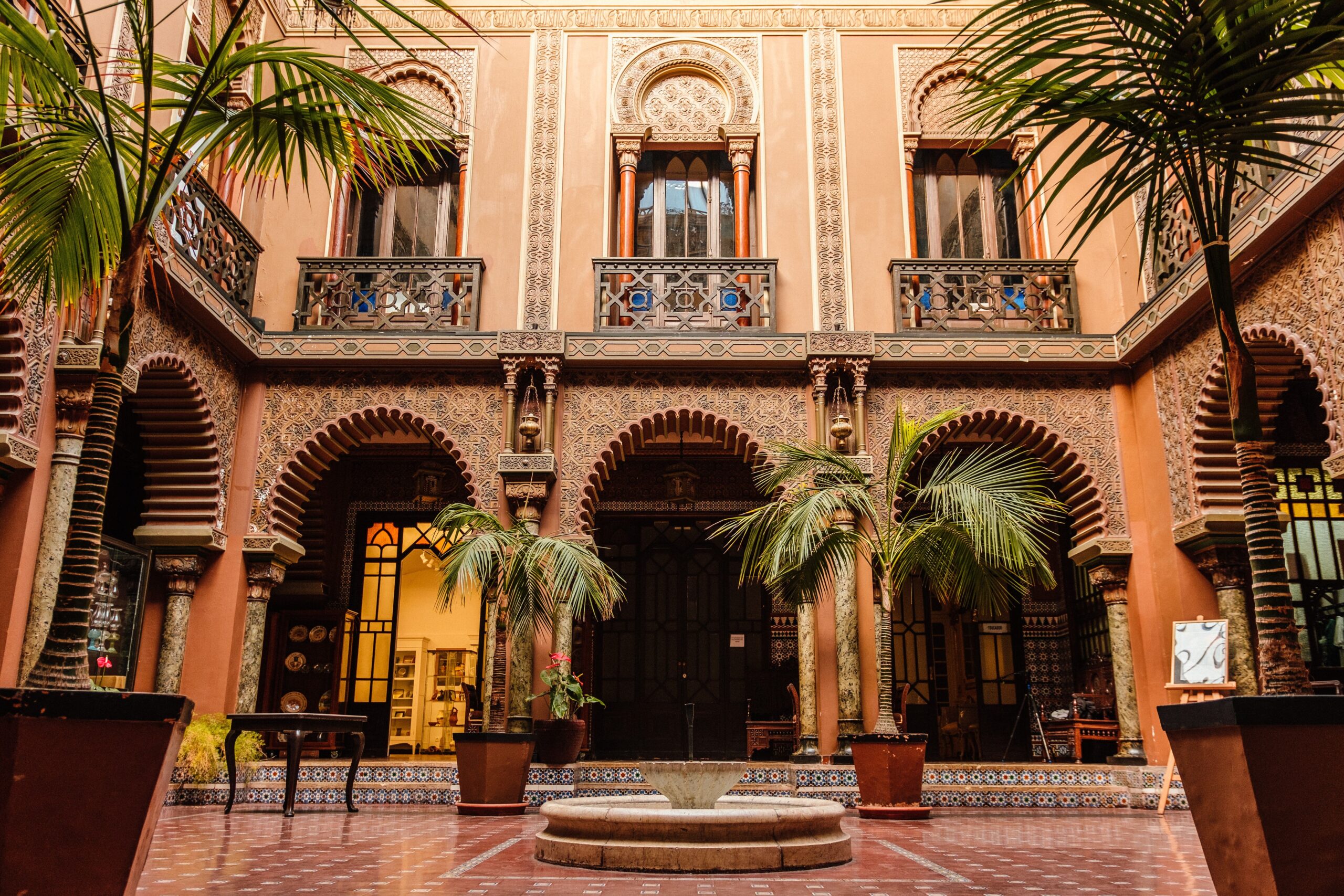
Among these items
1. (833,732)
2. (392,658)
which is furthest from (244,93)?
(833,732)

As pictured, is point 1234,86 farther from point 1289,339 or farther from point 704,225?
point 704,225

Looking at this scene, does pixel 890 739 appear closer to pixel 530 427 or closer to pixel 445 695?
pixel 530 427

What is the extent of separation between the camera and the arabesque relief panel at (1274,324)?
6.41 metres

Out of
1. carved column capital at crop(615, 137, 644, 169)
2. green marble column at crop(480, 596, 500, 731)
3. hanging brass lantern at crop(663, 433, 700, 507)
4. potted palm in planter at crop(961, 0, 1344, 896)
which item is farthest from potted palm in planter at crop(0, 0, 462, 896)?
carved column capital at crop(615, 137, 644, 169)

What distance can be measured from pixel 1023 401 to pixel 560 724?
496 centimetres

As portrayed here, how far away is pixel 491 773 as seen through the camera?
704cm

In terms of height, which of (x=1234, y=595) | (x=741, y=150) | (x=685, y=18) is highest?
(x=685, y=18)

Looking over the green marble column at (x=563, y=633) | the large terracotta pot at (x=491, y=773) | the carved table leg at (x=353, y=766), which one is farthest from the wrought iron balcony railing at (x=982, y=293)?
the carved table leg at (x=353, y=766)

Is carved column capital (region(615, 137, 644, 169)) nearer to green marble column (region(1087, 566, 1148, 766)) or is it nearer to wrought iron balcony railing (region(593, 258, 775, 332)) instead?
wrought iron balcony railing (region(593, 258, 775, 332))

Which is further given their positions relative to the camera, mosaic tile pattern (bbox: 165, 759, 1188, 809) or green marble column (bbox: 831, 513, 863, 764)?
green marble column (bbox: 831, 513, 863, 764)

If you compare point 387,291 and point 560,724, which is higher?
point 387,291

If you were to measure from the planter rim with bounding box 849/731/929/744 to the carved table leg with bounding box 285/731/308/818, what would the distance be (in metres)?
3.64

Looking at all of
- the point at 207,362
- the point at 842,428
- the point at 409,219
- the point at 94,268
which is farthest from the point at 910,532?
the point at 409,219

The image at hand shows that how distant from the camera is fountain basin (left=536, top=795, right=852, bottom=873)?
14.2 ft
